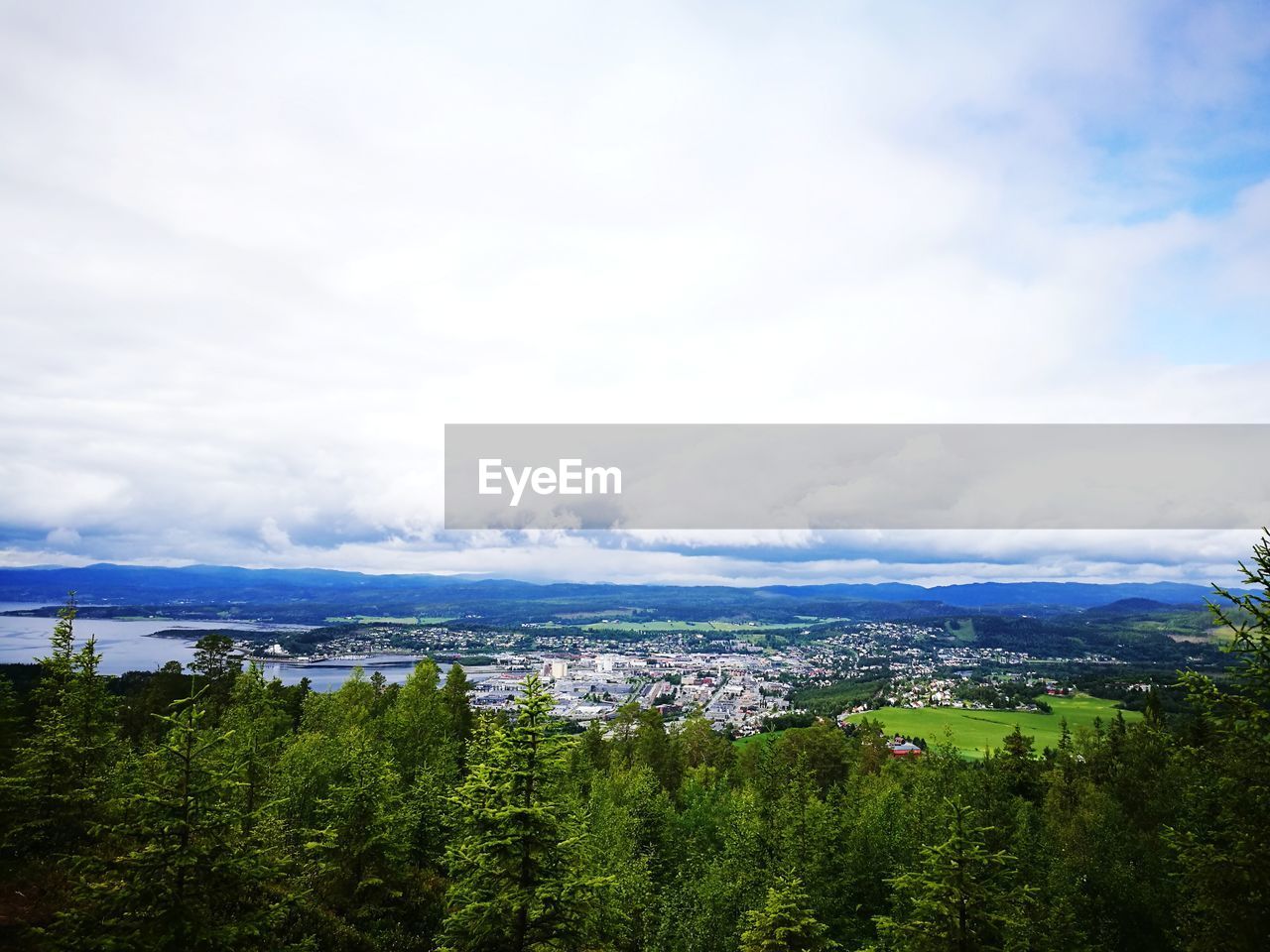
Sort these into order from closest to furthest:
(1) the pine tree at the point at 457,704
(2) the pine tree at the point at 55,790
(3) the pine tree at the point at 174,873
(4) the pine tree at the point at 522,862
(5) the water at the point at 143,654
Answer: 1. (3) the pine tree at the point at 174,873
2. (4) the pine tree at the point at 522,862
3. (2) the pine tree at the point at 55,790
4. (1) the pine tree at the point at 457,704
5. (5) the water at the point at 143,654

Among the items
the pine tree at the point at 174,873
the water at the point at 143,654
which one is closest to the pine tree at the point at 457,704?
the pine tree at the point at 174,873

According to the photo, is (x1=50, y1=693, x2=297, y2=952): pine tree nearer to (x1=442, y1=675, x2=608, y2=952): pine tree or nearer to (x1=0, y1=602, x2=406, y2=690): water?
(x1=442, y1=675, x2=608, y2=952): pine tree

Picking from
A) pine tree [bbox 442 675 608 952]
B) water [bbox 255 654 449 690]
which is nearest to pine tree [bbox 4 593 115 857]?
pine tree [bbox 442 675 608 952]

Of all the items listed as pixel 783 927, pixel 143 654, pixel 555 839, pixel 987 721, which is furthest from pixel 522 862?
pixel 143 654

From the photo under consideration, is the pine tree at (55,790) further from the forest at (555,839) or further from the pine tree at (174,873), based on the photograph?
the pine tree at (174,873)

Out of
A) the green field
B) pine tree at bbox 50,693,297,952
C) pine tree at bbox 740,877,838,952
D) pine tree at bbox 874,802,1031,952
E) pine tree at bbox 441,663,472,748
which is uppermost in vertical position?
pine tree at bbox 50,693,297,952
